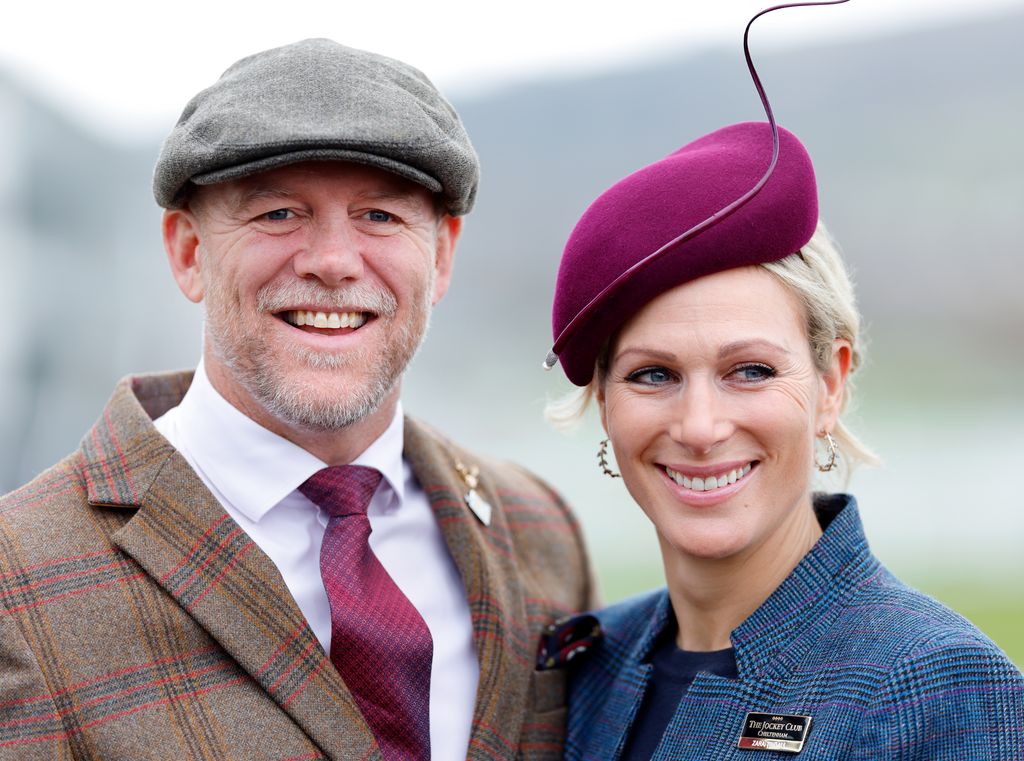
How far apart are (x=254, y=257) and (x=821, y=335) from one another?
47.9 inches

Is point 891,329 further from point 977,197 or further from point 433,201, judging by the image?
point 433,201

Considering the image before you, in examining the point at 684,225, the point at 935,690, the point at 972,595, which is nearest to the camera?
the point at 935,690

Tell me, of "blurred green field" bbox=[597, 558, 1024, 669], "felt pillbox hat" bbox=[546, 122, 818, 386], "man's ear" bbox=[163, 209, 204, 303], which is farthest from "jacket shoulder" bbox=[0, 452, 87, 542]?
"blurred green field" bbox=[597, 558, 1024, 669]

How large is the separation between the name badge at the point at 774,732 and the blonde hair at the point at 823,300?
2.14ft

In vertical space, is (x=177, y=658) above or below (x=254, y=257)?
below

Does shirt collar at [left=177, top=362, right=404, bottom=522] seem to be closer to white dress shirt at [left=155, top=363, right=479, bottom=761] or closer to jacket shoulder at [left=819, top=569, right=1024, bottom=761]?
white dress shirt at [left=155, top=363, right=479, bottom=761]

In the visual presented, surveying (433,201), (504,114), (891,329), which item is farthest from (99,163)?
(433,201)

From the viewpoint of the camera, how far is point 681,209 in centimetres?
222

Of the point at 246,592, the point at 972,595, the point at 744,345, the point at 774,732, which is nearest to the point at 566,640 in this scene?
the point at 774,732

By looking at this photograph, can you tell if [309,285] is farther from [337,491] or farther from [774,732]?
[774,732]

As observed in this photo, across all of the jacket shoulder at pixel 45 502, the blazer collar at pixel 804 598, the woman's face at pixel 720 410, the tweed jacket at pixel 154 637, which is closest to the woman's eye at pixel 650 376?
the woman's face at pixel 720 410

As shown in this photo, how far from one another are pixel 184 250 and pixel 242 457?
54 cm

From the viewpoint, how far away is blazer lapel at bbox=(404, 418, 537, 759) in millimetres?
2488

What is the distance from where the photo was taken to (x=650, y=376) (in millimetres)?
2346
